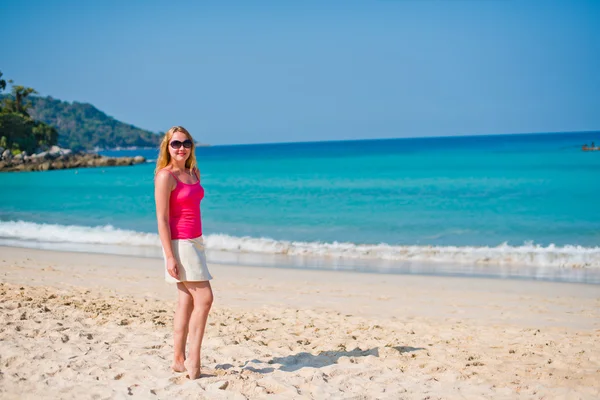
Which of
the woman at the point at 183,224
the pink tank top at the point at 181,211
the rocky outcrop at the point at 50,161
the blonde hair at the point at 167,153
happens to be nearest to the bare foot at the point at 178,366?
the woman at the point at 183,224

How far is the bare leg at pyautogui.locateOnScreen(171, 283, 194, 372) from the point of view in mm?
4633

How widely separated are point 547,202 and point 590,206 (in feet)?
7.60

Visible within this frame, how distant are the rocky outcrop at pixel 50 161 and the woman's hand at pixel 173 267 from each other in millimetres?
63236

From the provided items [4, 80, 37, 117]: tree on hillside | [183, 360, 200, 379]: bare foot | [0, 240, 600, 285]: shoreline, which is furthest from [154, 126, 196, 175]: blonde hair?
[4, 80, 37, 117]: tree on hillside

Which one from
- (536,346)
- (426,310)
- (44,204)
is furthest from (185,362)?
(44,204)

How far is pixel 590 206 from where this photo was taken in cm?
2338

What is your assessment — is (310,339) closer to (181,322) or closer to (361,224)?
(181,322)

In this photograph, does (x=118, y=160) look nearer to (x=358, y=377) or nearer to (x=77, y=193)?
(x=77, y=193)

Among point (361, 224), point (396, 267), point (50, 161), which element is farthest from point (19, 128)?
point (396, 267)

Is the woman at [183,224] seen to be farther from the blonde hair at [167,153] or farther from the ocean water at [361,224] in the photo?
the ocean water at [361,224]

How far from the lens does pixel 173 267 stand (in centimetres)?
438

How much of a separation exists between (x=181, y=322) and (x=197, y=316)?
0.71ft

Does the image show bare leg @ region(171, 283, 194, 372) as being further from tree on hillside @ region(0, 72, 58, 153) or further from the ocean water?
tree on hillside @ region(0, 72, 58, 153)

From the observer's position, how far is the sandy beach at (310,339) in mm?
4691
